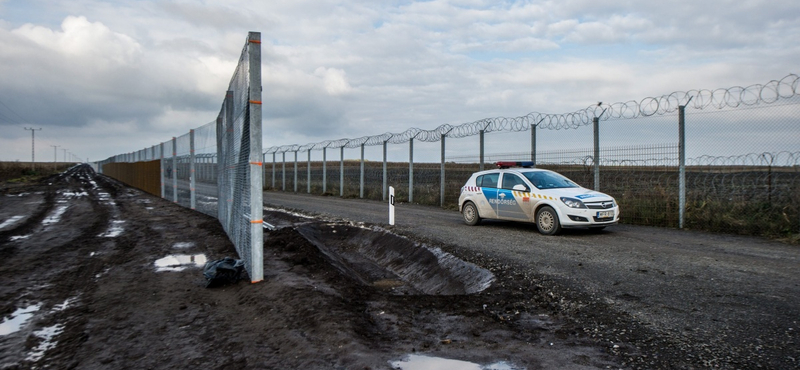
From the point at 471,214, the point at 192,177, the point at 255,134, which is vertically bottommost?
the point at 471,214

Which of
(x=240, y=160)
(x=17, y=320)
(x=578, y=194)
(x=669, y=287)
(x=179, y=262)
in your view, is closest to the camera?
(x=17, y=320)

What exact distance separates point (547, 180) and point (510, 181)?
817 mm

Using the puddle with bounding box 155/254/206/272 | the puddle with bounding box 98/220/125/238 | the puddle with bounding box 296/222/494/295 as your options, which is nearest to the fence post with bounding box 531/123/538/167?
the puddle with bounding box 296/222/494/295

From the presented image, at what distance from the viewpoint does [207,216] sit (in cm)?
1462

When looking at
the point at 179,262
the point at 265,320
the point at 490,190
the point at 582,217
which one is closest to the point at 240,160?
the point at 179,262

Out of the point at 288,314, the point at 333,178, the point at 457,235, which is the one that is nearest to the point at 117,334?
the point at 288,314

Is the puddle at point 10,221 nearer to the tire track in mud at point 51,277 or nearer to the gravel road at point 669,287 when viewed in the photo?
the tire track in mud at point 51,277

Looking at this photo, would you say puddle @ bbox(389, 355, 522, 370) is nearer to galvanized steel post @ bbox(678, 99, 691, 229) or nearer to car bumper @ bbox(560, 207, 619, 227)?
car bumper @ bbox(560, 207, 619, 227)

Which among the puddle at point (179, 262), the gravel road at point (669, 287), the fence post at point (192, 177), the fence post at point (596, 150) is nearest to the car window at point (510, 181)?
the gravel road at point (669, 287)

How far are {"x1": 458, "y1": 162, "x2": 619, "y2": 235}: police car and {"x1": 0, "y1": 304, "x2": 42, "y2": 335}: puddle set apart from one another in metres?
8.60

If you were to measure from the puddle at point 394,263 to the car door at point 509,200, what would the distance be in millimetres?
2694

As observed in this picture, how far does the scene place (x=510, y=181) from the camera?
11703mm

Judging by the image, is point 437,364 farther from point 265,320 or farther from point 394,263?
point 394,263

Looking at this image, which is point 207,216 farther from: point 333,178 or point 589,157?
point 333,178
